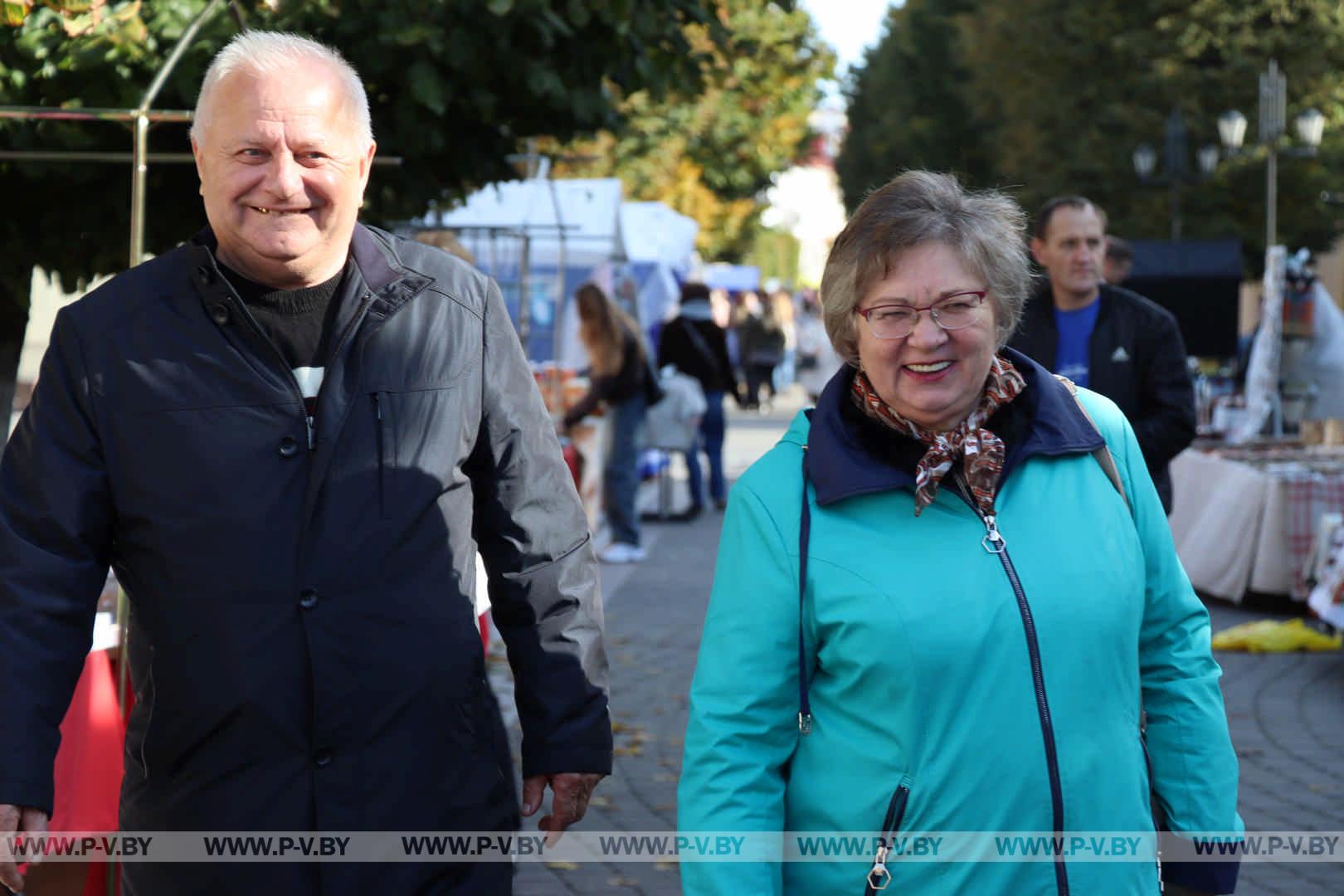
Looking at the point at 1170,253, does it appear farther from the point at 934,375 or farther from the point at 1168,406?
the point at 934,375

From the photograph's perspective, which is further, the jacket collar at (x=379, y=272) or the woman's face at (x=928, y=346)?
the jacket collar at (x=379, y=272)

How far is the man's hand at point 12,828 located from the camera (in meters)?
2.69

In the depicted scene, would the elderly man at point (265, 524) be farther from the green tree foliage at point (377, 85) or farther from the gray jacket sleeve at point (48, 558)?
the green tree foliage at point (377, 85)

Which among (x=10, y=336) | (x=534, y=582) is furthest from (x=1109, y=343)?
(x=10, y=336)

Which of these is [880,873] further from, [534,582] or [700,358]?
[700,358]

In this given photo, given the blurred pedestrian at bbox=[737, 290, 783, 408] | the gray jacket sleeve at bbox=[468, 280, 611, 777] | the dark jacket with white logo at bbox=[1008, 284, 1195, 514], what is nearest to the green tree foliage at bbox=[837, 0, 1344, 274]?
the blurred pedestrian at bbox=[737, 290, 783, 408]

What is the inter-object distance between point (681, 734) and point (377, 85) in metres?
2.90

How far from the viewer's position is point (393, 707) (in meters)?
2.78

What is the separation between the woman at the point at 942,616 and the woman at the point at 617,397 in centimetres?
976

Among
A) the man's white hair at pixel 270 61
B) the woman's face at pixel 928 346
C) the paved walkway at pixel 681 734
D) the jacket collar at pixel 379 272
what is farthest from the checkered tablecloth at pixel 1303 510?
the man's white hair at pixel 270 61

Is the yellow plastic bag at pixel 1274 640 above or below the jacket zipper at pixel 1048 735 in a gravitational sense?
below

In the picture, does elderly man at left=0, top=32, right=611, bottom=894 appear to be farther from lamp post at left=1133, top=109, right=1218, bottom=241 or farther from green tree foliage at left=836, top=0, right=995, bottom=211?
green tree foliage at left=836, top=0, right=995, bottom=211

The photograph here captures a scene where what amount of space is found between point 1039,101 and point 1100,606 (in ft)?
124

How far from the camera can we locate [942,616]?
2508 millimetres
